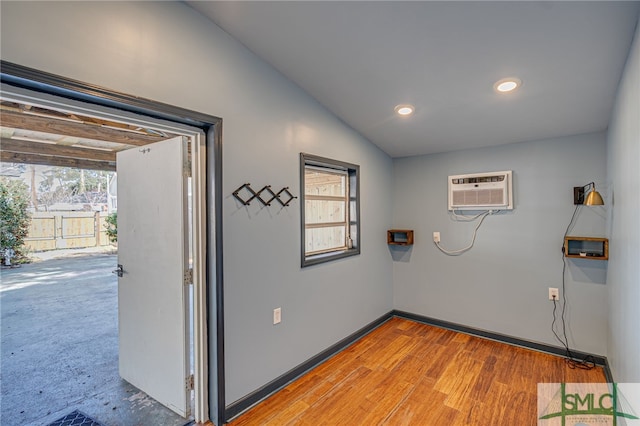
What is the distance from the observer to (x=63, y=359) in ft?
9.36

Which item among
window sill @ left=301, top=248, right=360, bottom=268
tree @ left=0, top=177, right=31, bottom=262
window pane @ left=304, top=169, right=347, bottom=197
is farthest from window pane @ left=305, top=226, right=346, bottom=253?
→ tree @ left=0, top=177, right=31, bottom=262

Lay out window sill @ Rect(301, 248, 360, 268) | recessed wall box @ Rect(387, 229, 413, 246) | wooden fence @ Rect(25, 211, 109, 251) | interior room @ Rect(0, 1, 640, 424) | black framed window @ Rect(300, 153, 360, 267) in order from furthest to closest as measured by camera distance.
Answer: wooden fence @ Rect(25, 211, 109, 251) < recessed wall box @ Rect(387, 229, 413, 246) < black framed window @ Rect(300, 153, 360, 267) < window sill @ Rect(301, 248, 360, 268) < interior room @ Rect(0, 1, 640, 424)

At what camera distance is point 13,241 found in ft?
22.3

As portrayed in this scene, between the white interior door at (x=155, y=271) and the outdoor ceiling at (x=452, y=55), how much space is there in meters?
1.01

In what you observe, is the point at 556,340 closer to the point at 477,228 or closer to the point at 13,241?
the point at 477,228

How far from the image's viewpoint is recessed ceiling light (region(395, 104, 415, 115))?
2555mm

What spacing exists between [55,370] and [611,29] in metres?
4.68

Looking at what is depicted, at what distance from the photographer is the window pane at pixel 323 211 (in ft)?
9.68

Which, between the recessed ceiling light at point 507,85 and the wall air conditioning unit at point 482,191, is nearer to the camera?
the recessed ceiling light at point 507,85

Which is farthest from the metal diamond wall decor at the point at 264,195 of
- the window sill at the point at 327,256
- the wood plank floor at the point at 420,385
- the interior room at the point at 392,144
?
the wood plank floor at the point at 420,385

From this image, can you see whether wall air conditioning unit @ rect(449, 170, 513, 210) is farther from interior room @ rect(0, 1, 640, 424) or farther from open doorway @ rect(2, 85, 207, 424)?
open doorway @ rect(2, 85, 207, 424)

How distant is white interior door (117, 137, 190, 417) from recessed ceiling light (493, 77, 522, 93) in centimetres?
223

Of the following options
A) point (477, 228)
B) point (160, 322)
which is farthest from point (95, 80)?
point (477, 228)

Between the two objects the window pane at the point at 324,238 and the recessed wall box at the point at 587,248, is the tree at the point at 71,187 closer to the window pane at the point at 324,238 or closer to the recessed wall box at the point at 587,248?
the window pane at the point at 324,238
